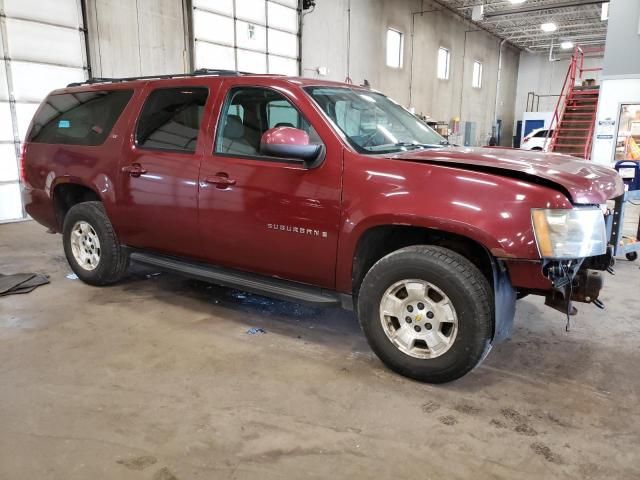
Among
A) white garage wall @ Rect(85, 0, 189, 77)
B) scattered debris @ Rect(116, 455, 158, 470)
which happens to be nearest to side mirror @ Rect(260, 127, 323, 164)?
scattered debris @ Rect(116, 455, 158, 470)

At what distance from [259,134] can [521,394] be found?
7.63ft

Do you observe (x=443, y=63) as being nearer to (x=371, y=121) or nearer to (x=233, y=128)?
(x=371, y=121)

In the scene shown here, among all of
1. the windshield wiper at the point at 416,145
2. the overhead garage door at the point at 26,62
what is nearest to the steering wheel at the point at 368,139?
the windshield wiper at the point at 416,145

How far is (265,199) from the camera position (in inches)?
128

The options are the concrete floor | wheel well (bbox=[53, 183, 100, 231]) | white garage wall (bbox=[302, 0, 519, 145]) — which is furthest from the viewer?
white garage wall (bbox=[302, 0, 519, 145])

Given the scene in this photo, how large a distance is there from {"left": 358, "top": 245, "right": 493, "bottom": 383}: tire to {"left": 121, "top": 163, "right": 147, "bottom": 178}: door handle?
6.73 feet

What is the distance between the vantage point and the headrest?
3529mm

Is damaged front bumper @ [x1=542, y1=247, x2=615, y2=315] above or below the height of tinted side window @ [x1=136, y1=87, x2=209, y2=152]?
below

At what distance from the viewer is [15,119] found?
867cm

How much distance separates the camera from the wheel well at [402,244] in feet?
9.41

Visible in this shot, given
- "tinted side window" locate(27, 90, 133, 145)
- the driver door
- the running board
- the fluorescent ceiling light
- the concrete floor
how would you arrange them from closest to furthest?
the concrete floor → the driver door → the running board → "tinted side window" locate(27, 90, 133, 145) → the fluorescent ceiling light

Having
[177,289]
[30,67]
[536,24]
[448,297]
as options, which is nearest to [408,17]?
[536,24]

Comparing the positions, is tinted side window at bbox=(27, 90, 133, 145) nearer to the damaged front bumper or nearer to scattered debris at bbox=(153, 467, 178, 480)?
scattered debris at bbox=(153, 467, 178, 480)

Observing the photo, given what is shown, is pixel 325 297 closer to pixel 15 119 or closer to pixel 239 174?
pixel 239 174
